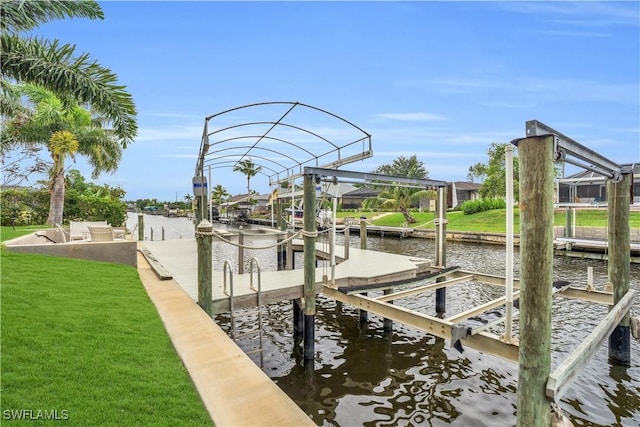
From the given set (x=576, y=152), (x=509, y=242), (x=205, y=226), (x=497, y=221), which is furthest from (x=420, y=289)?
(x=497, y=221)

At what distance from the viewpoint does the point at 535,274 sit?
10.2 feet

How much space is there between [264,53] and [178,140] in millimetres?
11982

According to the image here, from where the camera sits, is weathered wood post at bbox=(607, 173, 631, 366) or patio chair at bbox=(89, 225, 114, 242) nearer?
weathered wood post at bbox=(607, 173, 631, 366)

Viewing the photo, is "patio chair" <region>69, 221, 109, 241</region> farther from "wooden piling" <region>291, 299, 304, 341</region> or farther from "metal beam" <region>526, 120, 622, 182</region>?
"metal beam" <region>526, 120, 622, 182</region>

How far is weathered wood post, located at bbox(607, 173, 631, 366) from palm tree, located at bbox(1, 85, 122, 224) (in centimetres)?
2080

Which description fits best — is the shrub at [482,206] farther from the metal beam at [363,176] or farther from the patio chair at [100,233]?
the patio chair at [100,233]

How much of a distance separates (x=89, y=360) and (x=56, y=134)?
1922 centimetres

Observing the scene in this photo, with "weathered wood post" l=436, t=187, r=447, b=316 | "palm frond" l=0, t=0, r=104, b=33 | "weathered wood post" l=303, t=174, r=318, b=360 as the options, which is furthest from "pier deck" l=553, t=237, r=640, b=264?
"palm frond" l=0, t=0, r=104, b=33

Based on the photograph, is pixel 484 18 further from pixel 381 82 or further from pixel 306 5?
pixel 381 82

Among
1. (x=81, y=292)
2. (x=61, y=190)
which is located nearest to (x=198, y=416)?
(x=81, y=292)

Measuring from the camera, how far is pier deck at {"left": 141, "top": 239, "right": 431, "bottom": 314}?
6.58 meters

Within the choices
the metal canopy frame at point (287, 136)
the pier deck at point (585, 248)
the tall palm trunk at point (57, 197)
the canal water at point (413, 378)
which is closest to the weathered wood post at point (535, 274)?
the canal water at point (413, 378)

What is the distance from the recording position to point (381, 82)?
21.7 m
